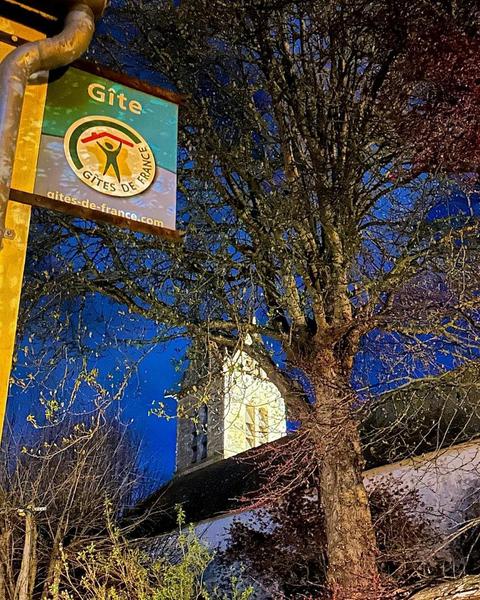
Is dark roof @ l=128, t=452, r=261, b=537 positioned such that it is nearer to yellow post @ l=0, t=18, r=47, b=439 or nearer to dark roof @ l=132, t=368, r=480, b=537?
dark roof @ l=132, t=368, r=480, b=537

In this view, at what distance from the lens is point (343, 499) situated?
7496 millimetres

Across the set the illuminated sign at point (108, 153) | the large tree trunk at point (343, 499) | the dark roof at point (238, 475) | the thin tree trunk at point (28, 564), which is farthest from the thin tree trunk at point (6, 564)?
the illuminated sign at point (108, 153)

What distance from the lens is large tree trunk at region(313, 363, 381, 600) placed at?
6.90 m

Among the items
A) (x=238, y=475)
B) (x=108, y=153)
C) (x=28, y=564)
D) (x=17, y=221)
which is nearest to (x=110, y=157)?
(x=108, y=153)

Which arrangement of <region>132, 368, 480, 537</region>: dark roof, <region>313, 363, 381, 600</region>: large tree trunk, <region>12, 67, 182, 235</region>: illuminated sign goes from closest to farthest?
1. <region>12, 67, 182, 235</region>: illuminated sign
2. <region>313, 363, 381, 600</region>: large tree trunk
3. <region>132, 368, 480, 537</region>: dark roof

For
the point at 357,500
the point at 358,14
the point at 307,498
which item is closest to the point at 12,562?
the point at 307,498

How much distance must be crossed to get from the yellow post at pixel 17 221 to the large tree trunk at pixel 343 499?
480 centimetres

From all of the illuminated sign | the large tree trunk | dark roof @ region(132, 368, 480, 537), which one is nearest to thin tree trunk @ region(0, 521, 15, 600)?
dark roof @ region(132, 368, 480, 537)

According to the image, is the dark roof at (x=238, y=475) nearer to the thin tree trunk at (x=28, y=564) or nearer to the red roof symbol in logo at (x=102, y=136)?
the thin tree trunk at (x=28, y=564)

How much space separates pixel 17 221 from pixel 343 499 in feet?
19.9

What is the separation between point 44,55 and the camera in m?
2.33

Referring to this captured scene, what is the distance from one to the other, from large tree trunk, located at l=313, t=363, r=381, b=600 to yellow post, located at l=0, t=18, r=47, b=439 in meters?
4.80

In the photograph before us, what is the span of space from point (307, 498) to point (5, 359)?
1443 centimetres

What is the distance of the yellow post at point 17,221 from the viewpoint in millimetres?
2248
